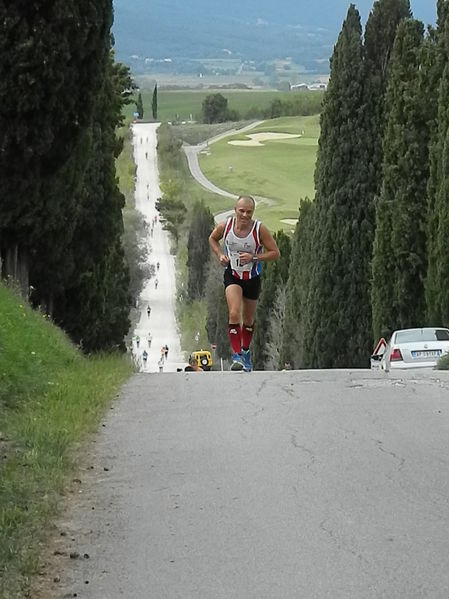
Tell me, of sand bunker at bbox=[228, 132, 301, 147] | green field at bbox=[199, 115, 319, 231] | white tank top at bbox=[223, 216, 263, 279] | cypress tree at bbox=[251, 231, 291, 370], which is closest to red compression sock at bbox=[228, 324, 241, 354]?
white tank top at bbox=[223, 216, 263, 279]

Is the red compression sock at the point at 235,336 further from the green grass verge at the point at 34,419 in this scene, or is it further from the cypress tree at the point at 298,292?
the cypress tree at the point at 298,292

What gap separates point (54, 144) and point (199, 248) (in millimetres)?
77689

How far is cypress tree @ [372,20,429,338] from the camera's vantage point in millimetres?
39438

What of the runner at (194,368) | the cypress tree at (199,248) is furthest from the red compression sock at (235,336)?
the cypress tree at (199,248)

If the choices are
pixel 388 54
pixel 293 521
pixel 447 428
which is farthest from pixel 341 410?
pixel 388 54

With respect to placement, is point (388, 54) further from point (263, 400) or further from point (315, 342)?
point (263, 400)

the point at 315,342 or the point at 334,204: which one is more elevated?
the point at 334,204

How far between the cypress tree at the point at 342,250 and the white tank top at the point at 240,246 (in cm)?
2932

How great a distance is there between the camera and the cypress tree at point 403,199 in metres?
39.4

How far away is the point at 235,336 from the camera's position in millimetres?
15742

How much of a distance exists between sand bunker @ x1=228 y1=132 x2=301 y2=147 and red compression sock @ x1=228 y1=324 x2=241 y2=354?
134 m

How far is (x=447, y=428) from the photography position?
396 inches

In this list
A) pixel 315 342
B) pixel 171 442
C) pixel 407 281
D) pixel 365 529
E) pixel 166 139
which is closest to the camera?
pixel 365 529

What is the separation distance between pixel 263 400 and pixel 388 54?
1429 inches
